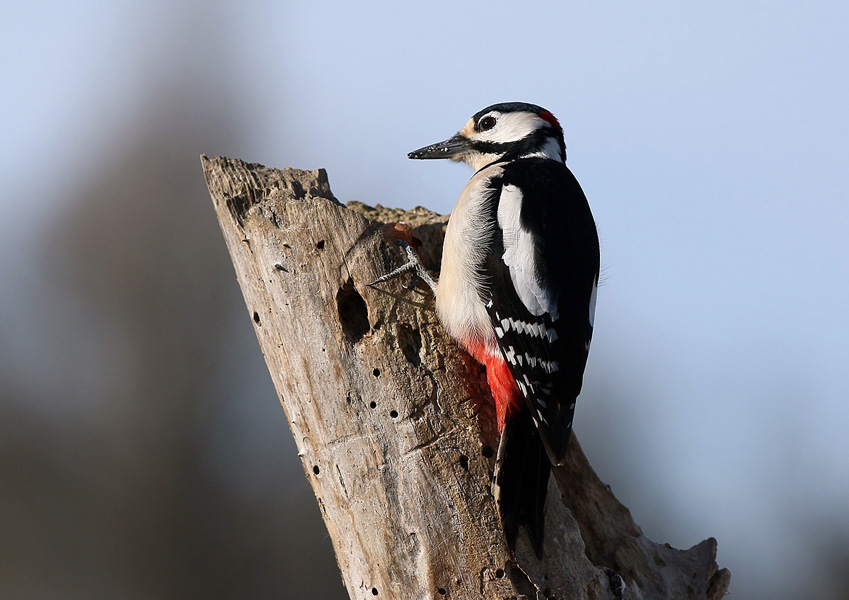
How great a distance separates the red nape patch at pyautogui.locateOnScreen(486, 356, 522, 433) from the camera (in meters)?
2.49

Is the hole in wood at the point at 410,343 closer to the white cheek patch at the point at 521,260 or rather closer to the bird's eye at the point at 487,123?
the white cheek patch at the point at 521,260

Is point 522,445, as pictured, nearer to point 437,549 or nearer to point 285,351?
point 437,549

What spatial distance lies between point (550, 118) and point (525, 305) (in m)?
1.23

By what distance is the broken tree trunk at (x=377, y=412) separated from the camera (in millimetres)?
2316

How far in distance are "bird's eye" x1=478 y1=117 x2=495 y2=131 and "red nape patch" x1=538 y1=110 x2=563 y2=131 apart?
0.21 m

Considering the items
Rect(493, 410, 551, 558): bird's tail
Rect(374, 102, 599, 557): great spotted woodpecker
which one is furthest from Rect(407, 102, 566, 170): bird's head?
Rect(493, 410, 551, 558): bird's tail

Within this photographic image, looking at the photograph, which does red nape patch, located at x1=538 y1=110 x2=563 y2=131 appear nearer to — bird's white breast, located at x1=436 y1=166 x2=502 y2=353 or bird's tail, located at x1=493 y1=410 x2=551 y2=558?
bird's white breast, located at x1=436 y1=166 x2=502 y2=353

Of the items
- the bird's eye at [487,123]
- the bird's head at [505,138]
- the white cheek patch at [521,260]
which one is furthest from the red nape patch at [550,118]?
the white cheek patch at [521,260]

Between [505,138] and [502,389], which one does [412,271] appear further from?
[505,138]

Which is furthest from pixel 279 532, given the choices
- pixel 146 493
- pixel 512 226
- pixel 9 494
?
pixel 512 226

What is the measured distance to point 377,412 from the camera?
2422 mm

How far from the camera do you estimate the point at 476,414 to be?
2.49 m

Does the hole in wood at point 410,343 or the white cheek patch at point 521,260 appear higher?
the white cheek patch at point 521,260

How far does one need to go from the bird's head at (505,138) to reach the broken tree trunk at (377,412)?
3.03 ft
